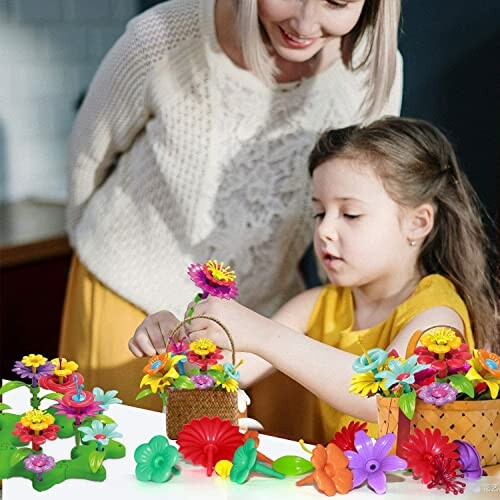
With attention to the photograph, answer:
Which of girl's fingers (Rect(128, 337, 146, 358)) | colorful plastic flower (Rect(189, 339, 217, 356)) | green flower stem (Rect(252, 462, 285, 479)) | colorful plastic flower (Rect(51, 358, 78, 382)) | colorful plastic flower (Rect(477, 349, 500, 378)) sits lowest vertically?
green flower stem (Rect(252, 462, 285, 479))

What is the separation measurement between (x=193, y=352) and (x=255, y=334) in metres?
0.07

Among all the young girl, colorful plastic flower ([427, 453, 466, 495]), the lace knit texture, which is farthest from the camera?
the lace knit texture

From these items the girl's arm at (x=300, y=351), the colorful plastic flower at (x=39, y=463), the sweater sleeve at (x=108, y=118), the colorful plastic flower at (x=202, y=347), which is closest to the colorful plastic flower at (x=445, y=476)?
the girl's arm at (x=300, y=351)

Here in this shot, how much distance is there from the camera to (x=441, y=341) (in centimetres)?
89

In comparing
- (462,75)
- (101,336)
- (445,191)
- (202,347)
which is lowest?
(101,336)

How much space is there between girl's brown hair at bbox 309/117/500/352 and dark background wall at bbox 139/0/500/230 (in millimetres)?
14

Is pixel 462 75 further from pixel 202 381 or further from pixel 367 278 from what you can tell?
pixel 202 381

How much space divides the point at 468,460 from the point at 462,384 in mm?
63

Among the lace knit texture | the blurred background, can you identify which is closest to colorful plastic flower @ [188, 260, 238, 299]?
the lace knit texture

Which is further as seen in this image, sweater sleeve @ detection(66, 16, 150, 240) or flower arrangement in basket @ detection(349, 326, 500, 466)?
sweater sleeve @ detection(66, 16, 150, 240)

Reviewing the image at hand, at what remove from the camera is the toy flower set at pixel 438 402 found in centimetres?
88

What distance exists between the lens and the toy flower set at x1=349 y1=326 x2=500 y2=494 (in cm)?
88

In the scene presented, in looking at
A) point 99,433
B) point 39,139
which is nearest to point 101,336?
point 99,433

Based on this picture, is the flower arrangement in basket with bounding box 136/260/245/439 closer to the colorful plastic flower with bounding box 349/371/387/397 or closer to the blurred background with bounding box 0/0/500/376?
the colorful plastic flower with bounding box 349/371/387/397
